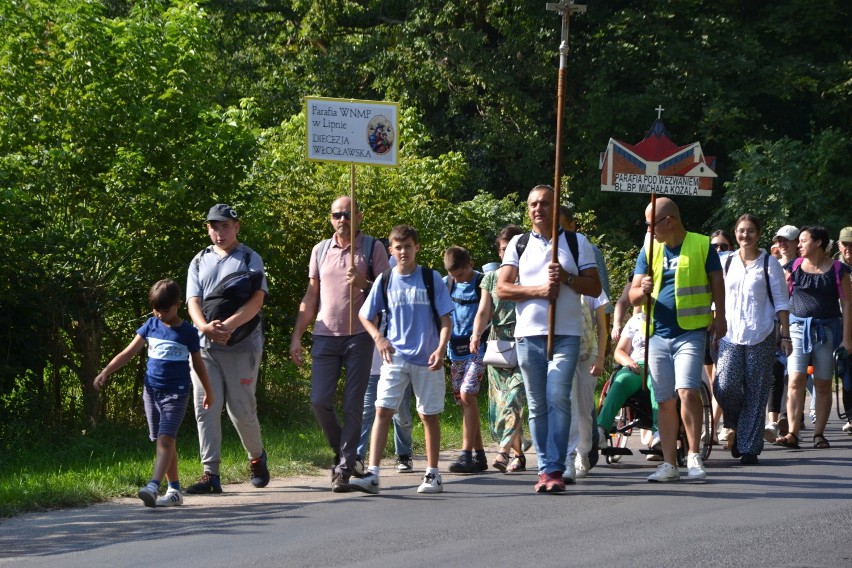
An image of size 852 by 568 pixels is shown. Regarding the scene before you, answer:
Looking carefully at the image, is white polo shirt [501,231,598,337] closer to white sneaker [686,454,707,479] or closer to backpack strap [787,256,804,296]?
white sneaker [686,454,707,479]

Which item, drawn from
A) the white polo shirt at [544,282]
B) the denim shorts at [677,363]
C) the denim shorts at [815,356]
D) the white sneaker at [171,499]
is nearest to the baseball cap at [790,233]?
the denim shorts at [815,356]

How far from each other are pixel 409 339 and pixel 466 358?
1566mm

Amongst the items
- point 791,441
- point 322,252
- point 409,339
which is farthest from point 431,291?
point 791,441

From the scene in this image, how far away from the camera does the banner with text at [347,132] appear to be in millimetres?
11289

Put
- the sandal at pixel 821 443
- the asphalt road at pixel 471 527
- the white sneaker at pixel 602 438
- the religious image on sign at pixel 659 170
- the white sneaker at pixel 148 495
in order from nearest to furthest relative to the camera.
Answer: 1. the asphalt road at pixel 471 527
2. the white sneaker at pixel 148 495
3. the white sneaker at pixel 602 438
4. the religious image on sign at pixel 659 170
5. the sandal at pixel 821 443

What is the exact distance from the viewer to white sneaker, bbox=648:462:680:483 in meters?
10.4

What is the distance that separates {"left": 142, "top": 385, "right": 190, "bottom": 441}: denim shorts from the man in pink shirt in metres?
1.09

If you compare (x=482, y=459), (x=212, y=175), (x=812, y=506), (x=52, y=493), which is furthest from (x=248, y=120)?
(x=812, y=506)

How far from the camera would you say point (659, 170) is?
38.7ft

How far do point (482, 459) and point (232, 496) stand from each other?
2.37 metres

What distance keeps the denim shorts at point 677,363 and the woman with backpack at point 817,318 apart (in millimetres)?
3180

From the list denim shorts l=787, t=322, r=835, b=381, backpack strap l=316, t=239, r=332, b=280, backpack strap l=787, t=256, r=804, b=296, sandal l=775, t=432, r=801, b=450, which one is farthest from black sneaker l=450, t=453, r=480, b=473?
backpack strap l=787, t=256, r=804, b=296

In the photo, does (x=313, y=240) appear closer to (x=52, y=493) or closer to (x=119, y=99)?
(x=119, y=99)

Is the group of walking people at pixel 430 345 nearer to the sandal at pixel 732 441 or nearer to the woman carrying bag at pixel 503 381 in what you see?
the woman carrying bag at pixel 503 381
